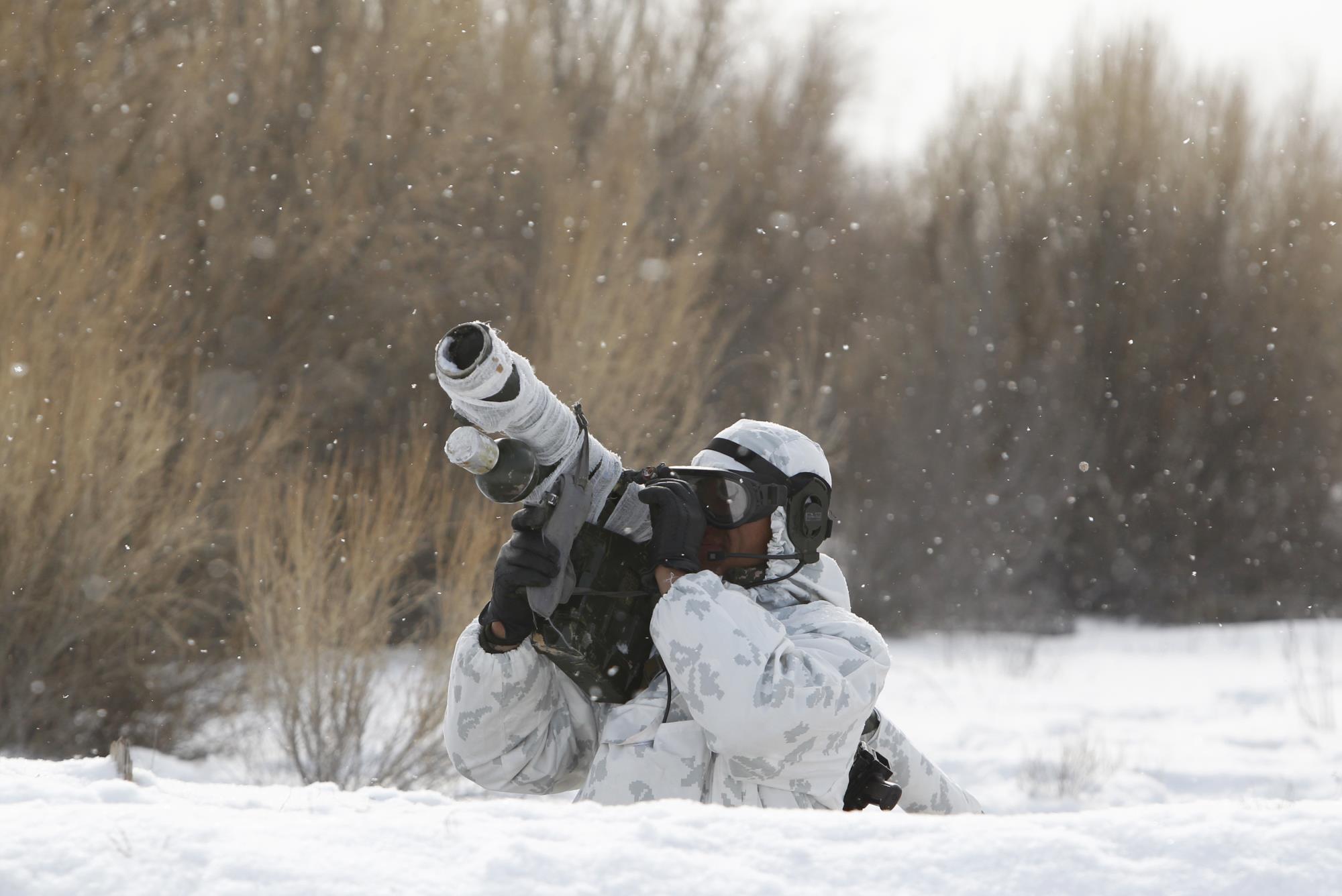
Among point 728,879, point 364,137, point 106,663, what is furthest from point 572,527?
point 364,137

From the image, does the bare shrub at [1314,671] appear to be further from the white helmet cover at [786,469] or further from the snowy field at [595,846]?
the snowy field at [595,846]

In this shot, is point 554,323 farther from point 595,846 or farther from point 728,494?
point 595,846

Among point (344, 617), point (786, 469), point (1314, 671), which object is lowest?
point (344, 617)

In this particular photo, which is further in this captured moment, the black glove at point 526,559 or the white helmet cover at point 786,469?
the white helmet cover at point 786,469

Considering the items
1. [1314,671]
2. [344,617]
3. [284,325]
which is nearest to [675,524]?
[344,617]

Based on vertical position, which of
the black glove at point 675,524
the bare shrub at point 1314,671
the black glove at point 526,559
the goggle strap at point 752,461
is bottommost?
the black glove at point 526,559

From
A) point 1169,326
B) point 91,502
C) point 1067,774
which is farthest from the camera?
point 1169,326

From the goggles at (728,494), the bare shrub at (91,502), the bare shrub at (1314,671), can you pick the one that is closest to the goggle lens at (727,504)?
the goggles at (728,494)

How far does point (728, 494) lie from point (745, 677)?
1.22ft

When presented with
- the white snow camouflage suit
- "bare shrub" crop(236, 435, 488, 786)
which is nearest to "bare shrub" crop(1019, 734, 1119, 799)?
"bare shrub" crop(236, 435, 488, 786)

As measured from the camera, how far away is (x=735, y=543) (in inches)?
94.3

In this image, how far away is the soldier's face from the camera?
7.83 ft

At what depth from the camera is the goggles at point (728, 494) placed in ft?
7.71

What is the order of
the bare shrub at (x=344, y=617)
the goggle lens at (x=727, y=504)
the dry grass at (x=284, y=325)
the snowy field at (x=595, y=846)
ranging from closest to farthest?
the snowy field at (x=595, y=846) < the goggle lens at (x=727, y=504) < the bare shrub at (x=344, y=617) < the dry grass at (x=284, y=325)
